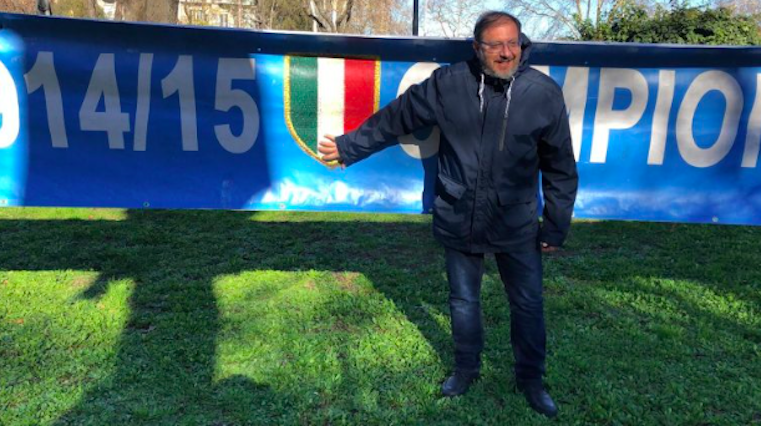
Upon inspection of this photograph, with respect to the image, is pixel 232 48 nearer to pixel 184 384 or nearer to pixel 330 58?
pixel 330 58

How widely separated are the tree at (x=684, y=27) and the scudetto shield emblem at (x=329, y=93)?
854 cm

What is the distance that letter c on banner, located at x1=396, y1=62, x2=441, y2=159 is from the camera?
4.03m

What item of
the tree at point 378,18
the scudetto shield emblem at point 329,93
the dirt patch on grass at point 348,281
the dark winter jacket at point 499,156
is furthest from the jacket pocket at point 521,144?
the tree at point 378,18

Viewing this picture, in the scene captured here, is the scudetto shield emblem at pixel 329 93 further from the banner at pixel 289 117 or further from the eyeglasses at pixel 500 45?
the eyeglasses at pixel 500 45

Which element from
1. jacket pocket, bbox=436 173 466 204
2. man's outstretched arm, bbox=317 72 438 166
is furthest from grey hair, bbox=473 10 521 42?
jacket pocket, bbox=436 173 466 204

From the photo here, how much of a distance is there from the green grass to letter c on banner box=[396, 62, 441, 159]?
1.29m

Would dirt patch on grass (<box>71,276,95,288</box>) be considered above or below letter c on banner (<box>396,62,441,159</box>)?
below

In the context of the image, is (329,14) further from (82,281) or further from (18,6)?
(82,281)

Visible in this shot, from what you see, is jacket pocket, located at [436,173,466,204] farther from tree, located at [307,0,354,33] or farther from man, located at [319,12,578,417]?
tree, located at [307,0,354,33]

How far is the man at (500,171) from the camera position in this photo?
9.69 feet

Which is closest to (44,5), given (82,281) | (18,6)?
(82,281)

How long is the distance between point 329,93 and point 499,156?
1.47m

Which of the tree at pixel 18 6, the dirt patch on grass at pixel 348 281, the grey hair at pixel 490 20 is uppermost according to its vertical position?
the tree at pixel 18 6

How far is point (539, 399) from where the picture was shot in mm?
3334
